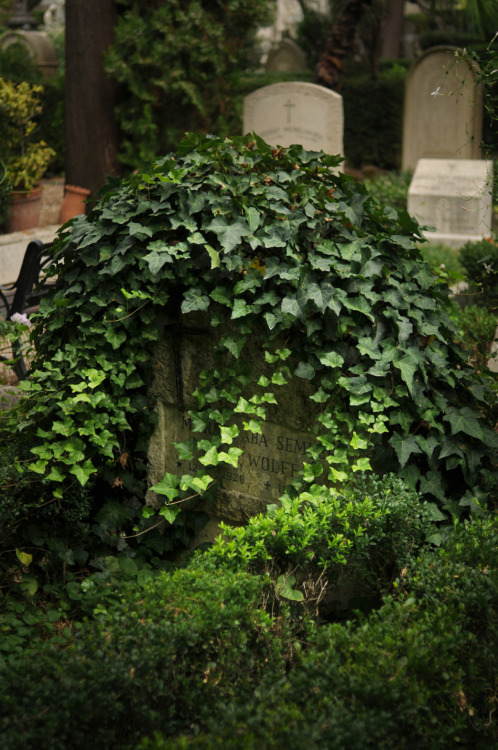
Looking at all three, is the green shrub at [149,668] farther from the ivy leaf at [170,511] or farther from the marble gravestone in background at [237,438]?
the marble gravestone in background at [237,438]

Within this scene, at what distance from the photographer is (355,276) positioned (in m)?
3.19

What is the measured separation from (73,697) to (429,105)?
12.1m

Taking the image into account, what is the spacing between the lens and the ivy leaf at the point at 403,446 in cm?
312

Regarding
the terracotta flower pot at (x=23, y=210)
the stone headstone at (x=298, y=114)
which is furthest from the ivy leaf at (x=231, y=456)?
the stone headstone at (x=298, y=114)

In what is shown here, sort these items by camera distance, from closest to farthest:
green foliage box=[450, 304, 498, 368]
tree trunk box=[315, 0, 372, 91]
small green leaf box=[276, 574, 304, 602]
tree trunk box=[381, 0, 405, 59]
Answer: small green leaf box=[276, 574, 304, 602], green foliage box=[450, 304, 498, 368], tree trunk box=[315, 0, 372, 91], tree trunk box=[381, 0, 405, 59]

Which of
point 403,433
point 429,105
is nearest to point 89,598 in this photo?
point 403,433

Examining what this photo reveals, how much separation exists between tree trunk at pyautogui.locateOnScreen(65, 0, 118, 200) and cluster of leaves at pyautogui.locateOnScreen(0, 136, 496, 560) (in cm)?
582

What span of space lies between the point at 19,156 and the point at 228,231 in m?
6.92

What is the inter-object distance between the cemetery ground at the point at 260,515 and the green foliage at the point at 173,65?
575cm

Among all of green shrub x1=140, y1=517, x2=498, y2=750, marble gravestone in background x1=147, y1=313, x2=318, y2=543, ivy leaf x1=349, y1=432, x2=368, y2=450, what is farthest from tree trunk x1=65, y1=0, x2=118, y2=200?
green shrub x1=140, y1=517, x2=498, y2=750

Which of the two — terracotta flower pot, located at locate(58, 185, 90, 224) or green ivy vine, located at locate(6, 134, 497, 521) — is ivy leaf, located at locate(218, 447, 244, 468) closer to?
green ivy vine, located at locate(6, 134, 497, 521)

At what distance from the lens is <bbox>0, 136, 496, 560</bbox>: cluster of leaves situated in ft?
10.5

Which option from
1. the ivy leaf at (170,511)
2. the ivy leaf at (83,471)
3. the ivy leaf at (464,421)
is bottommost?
the ivy leaf at (170,511)

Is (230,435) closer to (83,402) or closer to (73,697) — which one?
(83,402)
